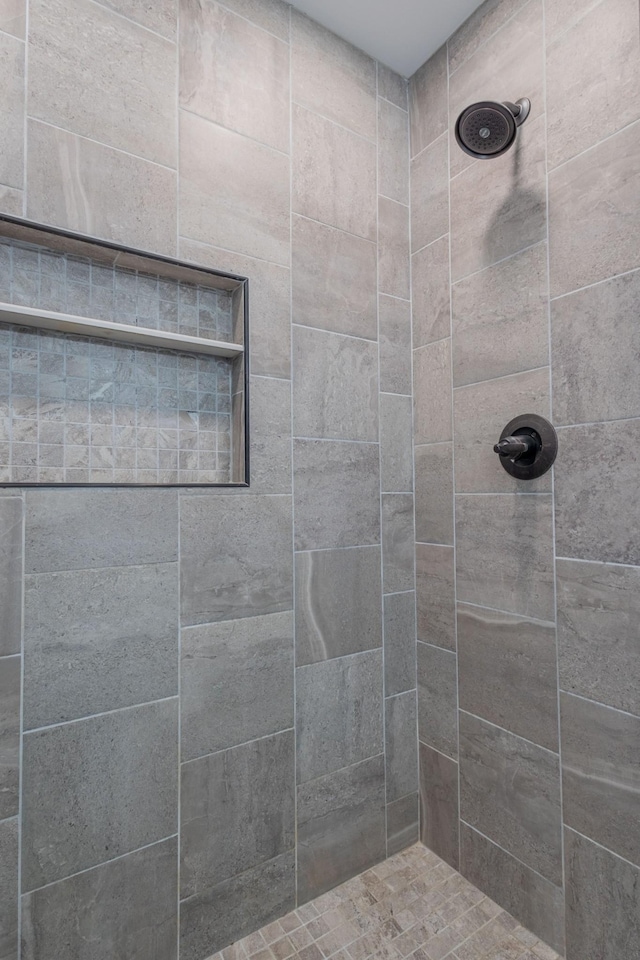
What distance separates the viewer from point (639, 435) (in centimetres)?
106

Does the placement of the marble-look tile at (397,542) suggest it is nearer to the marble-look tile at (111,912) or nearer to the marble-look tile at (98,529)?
the marble-look tile at (98,529)

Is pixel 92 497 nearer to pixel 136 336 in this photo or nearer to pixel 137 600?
pixel 137 600

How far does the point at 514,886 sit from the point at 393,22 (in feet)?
7.87

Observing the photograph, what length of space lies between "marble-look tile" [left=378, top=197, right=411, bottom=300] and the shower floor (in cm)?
174

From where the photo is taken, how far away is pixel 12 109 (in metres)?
1.03

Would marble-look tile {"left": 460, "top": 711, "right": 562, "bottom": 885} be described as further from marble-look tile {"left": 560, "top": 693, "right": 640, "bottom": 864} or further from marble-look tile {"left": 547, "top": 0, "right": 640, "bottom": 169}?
marble-look tile {"left": 547, "top": 0, "right": 640, "bottom": 169}

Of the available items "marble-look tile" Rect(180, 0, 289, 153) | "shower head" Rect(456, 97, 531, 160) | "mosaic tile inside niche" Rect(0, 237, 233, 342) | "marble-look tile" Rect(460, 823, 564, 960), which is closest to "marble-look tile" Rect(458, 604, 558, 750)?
"marble-look tile" Rect(460, 823, 564, 960)

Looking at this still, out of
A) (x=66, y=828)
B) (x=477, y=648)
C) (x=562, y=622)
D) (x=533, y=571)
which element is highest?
(x=533, y=571)

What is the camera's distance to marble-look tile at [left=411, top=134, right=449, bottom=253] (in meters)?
1.53

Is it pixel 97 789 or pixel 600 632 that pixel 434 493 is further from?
pixel 97 789

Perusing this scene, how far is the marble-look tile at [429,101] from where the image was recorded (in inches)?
60.6

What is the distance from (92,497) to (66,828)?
27.6 inches

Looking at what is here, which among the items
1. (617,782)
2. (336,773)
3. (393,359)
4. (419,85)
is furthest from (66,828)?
(419,85)

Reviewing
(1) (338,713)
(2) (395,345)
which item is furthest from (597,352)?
(1) (338,713)
